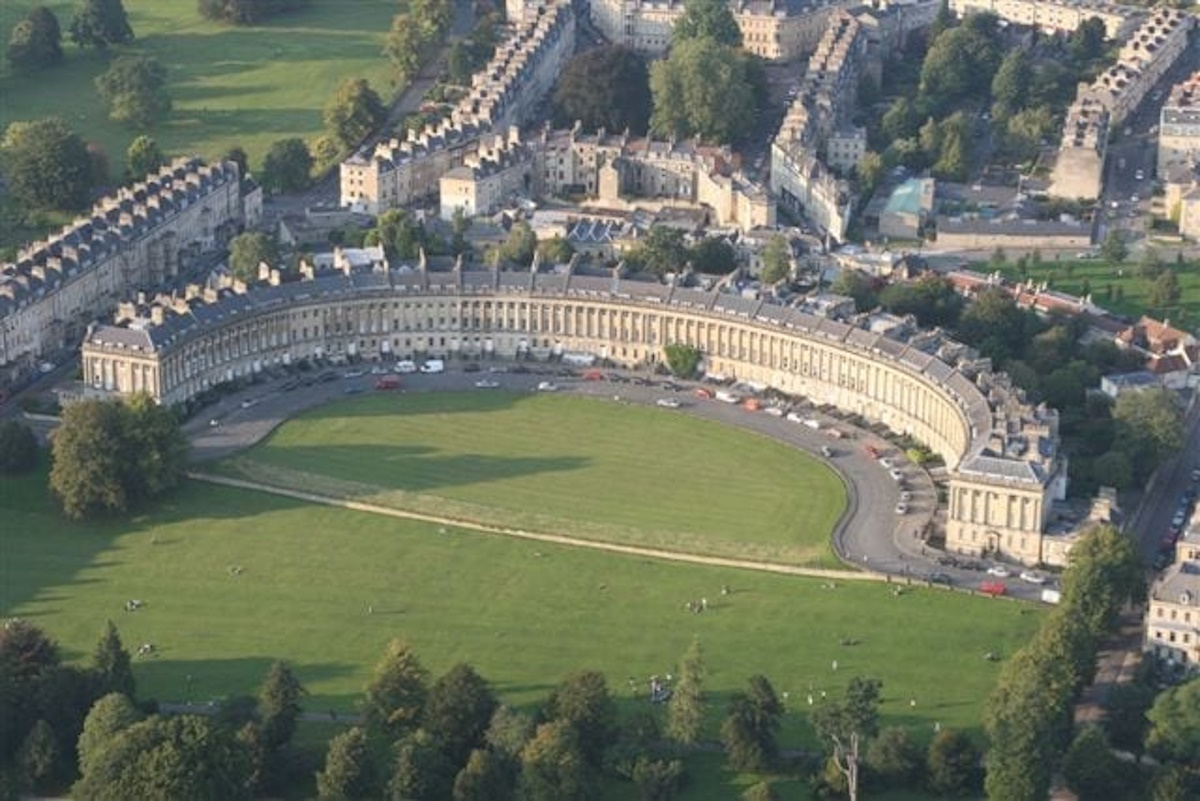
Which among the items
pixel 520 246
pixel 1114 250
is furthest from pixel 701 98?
pixel 1114 250

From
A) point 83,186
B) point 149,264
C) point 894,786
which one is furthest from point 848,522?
point 83,186

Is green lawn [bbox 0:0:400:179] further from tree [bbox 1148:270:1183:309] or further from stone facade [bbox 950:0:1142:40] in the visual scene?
tree [bbox 1148:270:1183:309]

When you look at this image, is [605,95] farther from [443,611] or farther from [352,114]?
[443,611]

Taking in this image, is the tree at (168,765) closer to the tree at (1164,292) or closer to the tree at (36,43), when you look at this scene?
the tree at (1164,292)

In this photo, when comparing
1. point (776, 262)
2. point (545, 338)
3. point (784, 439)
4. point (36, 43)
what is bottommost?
point (784, 439)

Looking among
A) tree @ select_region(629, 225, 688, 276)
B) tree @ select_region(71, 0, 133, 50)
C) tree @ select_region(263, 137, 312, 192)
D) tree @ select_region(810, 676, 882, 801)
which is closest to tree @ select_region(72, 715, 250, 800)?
tree @ select_region(810, 676, 882, 801)

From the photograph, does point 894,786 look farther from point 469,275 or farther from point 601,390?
point 469,275
